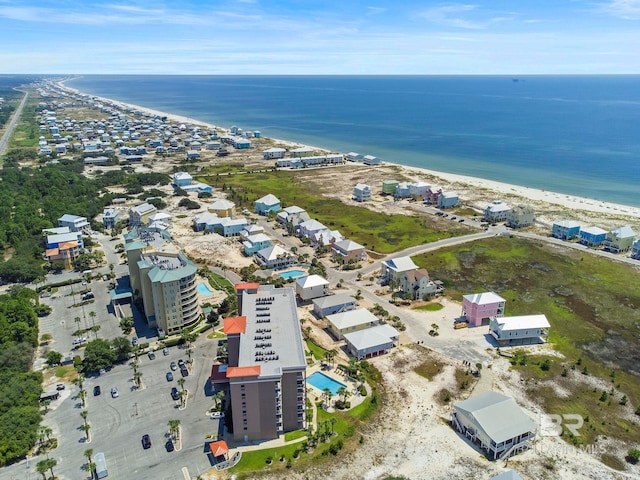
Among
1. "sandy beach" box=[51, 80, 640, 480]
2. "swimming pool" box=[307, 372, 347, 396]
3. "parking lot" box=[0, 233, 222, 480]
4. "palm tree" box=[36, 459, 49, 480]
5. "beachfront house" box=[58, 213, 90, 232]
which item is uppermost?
"beachfront house" box=[58, 213, 90, 232]

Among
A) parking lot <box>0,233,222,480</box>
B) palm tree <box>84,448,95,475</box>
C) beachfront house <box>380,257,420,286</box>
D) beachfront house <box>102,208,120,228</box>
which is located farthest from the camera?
beachfront house <box>102,208,120,228</box>

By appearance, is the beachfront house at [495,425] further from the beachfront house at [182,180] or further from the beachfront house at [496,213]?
the beachfront house at [182,180]

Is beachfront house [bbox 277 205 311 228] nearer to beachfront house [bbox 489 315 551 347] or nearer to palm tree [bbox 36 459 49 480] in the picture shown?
beachfront house [bbox 489 315 551 347]

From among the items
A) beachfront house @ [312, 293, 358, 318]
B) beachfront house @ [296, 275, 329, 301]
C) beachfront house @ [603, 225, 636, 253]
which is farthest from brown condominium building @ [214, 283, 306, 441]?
beachfront house @ [603, 225, 636, 253]

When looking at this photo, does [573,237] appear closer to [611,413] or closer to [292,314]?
[611,413]

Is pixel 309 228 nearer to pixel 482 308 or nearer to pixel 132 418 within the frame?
pixel 482 308

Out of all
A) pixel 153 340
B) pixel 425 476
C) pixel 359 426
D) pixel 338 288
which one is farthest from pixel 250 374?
pixel 338 288
